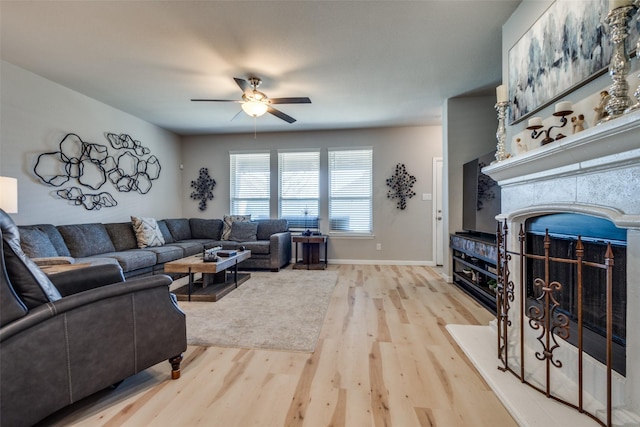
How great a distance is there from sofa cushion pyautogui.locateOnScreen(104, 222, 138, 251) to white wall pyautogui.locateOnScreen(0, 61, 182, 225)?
255 mm

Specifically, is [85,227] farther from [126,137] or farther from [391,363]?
[391,363]

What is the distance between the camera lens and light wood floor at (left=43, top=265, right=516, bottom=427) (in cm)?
138

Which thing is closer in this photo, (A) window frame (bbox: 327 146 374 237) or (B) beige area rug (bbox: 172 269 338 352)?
(B) beige area rug (bbox: 172 269 338 352)

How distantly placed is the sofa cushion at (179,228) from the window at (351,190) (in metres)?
2.75

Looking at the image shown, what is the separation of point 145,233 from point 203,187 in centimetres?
195

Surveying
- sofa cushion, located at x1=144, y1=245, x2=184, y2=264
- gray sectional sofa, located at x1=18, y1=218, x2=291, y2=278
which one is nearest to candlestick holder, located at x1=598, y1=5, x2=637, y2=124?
gray sectional sofa, located at x1=18, y1=218, x2=291, y2=278

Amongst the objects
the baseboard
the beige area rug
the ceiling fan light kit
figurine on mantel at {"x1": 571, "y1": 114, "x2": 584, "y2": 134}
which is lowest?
the beige area rug

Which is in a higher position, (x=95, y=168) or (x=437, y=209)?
(x=95, y=168)

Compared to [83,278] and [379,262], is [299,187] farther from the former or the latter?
[83,278]

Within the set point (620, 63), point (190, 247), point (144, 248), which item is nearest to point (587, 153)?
point (620, 63)

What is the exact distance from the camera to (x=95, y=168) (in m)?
3.94

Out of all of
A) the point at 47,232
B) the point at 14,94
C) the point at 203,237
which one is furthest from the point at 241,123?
the point at 47,232

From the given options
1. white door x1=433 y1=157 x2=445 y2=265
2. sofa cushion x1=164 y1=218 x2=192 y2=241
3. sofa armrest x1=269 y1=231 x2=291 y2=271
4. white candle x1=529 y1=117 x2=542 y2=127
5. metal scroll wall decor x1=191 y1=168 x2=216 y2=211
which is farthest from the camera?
metal scroll wall decor x1=191 y1=168 x2=216 y2=211

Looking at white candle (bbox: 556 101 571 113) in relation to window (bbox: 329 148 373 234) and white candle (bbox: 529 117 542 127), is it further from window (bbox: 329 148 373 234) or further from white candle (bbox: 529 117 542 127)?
window (bbox: 329 148 373 234)
